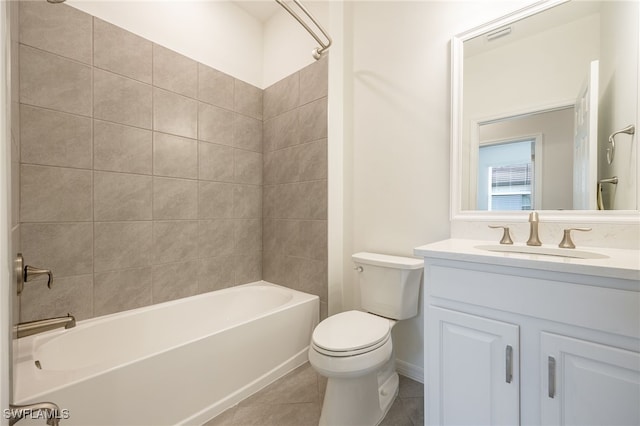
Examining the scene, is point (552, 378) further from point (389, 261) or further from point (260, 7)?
point (260, 7)

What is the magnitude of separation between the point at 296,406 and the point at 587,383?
49.2 inches

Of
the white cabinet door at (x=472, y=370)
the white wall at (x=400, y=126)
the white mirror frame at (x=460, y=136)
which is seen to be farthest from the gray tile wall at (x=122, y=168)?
the white cabinet door at (x=472, y=370)

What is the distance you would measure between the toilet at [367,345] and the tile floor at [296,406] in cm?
8

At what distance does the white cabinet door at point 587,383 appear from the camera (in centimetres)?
74

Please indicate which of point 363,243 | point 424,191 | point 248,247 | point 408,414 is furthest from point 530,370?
point 248,247

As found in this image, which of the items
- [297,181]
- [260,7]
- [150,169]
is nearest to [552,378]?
[297,181]

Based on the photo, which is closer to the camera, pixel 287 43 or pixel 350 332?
pixel 350 332

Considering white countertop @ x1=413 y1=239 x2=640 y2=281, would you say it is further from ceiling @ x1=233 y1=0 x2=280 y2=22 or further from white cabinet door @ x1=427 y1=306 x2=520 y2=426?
ceiling @ x1=233 y1=0 x2=280 y2=22

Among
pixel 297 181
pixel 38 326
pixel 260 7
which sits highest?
pixel 260 7

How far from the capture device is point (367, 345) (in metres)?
1.22

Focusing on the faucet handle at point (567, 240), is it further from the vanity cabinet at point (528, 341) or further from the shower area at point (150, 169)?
the shower area at point (150, 169)

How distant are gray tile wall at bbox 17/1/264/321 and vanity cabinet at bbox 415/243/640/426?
107cm

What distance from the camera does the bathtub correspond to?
104cm

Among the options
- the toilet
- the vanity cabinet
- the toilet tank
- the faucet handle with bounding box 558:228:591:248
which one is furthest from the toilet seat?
the faucet handle with bounding box 558:228:591:248
